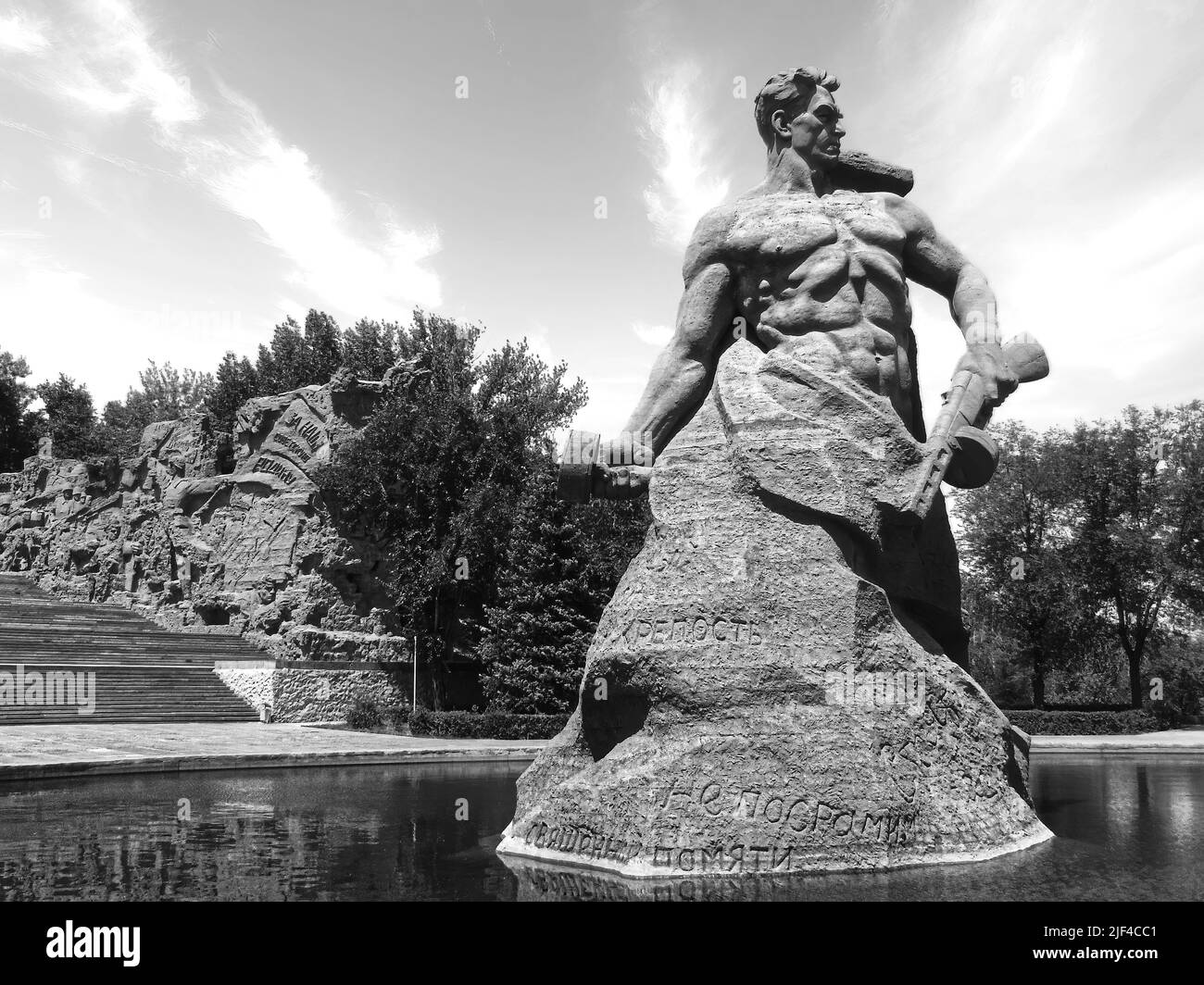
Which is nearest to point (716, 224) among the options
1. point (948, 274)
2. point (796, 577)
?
point (948, 274)

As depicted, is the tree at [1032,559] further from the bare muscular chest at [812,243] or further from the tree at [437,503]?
the bare muscular chest at [812,243]

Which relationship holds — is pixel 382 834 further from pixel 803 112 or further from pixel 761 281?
pixel 803 112

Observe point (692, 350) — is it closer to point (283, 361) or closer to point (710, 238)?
point (710, 238)

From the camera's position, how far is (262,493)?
25.8m

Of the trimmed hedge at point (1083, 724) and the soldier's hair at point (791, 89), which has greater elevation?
the soldier's hair at point (791, 89)

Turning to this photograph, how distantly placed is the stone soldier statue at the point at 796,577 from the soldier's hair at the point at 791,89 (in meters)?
0.02

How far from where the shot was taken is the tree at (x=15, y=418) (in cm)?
5191

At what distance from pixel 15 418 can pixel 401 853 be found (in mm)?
57363

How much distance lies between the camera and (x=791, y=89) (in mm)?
5430

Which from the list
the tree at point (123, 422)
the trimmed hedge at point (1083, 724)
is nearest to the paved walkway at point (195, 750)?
the trimmed hedge at point (1083, 724)

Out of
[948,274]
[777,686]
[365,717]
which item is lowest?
[365,717]

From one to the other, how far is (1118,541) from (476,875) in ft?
91.0

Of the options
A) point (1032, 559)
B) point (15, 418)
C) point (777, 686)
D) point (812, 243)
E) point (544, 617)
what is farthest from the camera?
point (15, 418)
